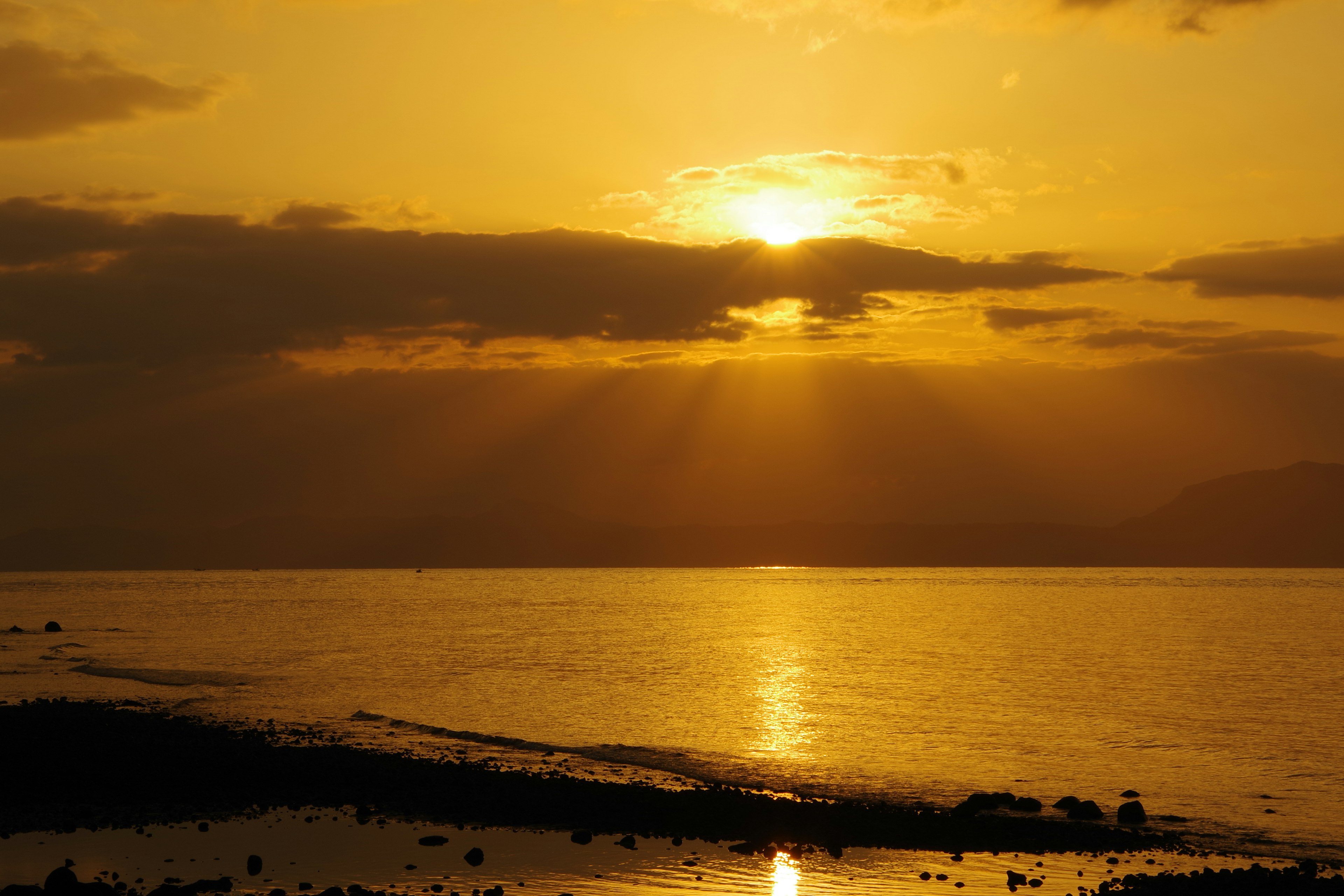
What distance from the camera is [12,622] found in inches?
5571

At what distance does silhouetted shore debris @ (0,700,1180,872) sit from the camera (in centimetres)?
2917

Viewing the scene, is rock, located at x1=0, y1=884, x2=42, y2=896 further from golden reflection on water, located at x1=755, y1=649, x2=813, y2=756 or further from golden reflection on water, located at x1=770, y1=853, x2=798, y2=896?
golden reflection on water, located at x1=755, y1=649, x2=813, y2=756

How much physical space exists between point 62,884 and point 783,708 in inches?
1738

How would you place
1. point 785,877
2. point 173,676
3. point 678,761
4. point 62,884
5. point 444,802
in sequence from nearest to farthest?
point 62,884, point 785,877, point 444,802, point 678,761, point 173,676

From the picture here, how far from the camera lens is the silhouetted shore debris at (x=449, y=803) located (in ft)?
95.7

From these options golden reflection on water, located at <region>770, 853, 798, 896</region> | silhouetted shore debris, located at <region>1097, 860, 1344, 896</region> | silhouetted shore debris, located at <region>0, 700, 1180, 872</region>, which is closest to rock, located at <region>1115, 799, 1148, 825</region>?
silhouetted shore debris, located at <region>0, 700, 1180, 872</region>

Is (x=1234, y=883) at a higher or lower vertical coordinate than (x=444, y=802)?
higher

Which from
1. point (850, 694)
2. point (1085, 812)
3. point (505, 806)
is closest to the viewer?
point (505, 806)

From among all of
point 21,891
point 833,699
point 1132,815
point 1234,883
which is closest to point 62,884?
point 21,891

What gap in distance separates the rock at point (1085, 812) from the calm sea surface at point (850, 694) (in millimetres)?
2597

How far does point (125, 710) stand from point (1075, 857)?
42959 mm

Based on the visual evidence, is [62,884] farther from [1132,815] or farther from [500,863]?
[1132,815]

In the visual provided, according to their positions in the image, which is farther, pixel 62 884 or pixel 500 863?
pixel 500 863

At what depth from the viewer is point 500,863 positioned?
84.1ft
